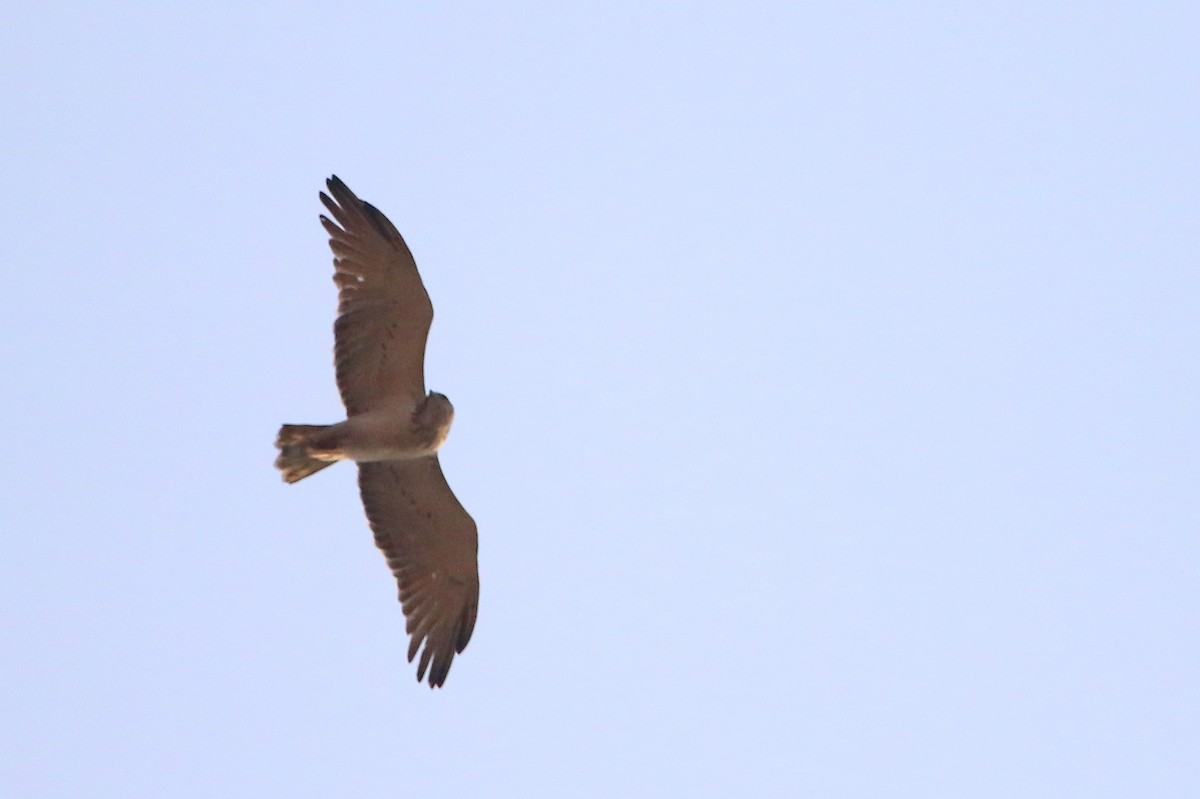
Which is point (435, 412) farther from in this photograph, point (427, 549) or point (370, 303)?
point (427, 549)

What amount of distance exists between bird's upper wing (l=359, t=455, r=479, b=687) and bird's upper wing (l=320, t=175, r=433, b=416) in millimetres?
779

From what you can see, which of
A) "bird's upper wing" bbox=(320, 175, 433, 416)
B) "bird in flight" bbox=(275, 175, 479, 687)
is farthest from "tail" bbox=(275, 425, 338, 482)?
"bird's upper wing" bbox=(320, 175, 433, 416)

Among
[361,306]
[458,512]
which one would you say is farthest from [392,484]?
[361,306]

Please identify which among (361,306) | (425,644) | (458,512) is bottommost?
(425,644)

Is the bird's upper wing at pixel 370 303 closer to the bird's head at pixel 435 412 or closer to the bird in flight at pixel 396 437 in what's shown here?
the bird in flight at pixel 396 437

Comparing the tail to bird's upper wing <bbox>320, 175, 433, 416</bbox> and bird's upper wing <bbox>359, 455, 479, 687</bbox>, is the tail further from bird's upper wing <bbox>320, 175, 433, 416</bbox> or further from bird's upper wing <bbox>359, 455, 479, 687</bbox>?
bird's upper wing <bbox>359, 455, 479, 687</bbox>

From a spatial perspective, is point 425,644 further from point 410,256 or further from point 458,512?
point 410,256

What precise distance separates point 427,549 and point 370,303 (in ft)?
7.87

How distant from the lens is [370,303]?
15367 mm

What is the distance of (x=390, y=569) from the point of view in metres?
16.0

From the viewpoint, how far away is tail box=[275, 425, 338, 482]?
50.4ft

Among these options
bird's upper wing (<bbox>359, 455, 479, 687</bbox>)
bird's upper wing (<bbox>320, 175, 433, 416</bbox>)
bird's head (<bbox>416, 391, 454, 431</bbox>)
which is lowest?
bird's upper wing (<bbox>359, 455, 479, 687</bbox>)

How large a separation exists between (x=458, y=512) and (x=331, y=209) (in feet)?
9.86

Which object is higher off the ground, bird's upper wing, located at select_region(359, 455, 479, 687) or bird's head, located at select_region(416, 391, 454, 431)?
bird's head, located at select_region(416, 391, 454, 431)
